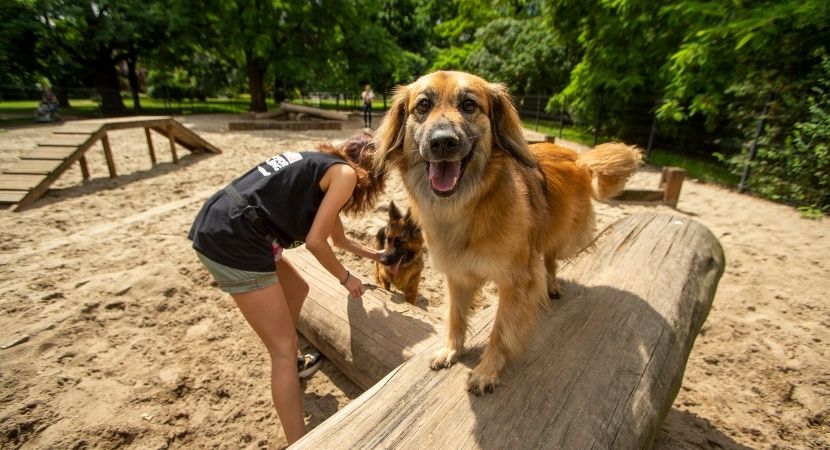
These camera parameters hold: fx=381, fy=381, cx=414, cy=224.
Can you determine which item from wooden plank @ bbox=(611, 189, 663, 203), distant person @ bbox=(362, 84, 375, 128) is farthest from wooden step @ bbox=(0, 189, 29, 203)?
distant person @ bbox=(362, 84, 375, 128)

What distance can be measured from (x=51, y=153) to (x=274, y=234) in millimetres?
8260

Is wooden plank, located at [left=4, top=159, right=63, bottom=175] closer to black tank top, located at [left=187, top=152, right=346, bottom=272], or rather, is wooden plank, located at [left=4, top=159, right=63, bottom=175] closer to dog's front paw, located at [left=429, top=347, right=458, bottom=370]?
black tank top, located at [left=187, top=152, right=346, bottom=272]

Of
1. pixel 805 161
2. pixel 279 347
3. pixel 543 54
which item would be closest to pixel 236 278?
pixel 279 347

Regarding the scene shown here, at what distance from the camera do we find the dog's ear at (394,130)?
245 centimetres

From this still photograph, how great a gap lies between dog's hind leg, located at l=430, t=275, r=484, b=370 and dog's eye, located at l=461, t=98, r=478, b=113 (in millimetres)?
1016

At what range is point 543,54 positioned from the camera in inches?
768

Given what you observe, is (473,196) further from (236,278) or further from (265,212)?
(236,278)

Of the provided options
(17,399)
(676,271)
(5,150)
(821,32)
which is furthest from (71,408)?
(5,150)

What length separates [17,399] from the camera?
2592 mm

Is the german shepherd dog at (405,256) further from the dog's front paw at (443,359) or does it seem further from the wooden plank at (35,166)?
the wooden plank at (35,166)

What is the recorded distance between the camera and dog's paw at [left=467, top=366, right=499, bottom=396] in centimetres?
195

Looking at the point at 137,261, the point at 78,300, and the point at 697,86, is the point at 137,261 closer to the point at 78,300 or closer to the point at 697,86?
the point at 78,300

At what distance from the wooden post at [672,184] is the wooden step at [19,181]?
11165 mm

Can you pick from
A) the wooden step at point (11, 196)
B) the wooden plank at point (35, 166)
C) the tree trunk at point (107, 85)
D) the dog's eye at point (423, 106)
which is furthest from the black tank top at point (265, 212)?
the tree trunk at point (107, 85)
